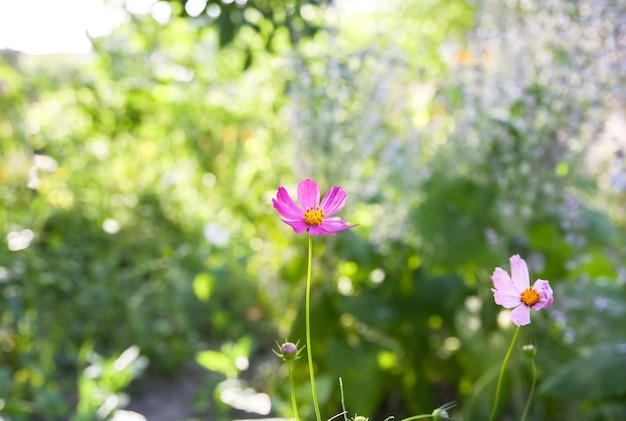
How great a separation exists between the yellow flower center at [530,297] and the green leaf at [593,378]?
0.88 m

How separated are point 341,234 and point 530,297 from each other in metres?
1.34

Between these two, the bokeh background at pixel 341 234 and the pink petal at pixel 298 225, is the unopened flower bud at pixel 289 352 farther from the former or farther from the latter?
the bokeh background at pixel 341 234

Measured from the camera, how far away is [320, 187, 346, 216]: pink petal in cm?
73

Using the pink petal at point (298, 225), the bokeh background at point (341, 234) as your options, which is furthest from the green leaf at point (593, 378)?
the pink petal at point (298, 225)

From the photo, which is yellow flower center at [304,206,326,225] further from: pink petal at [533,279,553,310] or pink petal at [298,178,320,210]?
pink petal at [533,279,553,310]

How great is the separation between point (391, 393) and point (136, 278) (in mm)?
1034

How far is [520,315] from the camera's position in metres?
0.68

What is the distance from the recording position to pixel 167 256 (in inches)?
101

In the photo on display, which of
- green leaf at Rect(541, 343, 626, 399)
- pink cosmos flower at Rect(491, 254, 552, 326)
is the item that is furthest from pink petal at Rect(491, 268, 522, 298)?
green leaf at Rect(541, 343, 626, 399)

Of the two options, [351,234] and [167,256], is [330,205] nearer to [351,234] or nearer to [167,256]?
[351,234]

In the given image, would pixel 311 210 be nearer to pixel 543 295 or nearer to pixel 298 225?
pixel 298 225

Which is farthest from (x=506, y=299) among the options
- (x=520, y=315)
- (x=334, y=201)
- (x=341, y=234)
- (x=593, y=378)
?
(x=341, y=234)

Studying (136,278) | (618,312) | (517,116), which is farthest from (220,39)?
(618,312)

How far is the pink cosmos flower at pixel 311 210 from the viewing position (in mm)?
706
